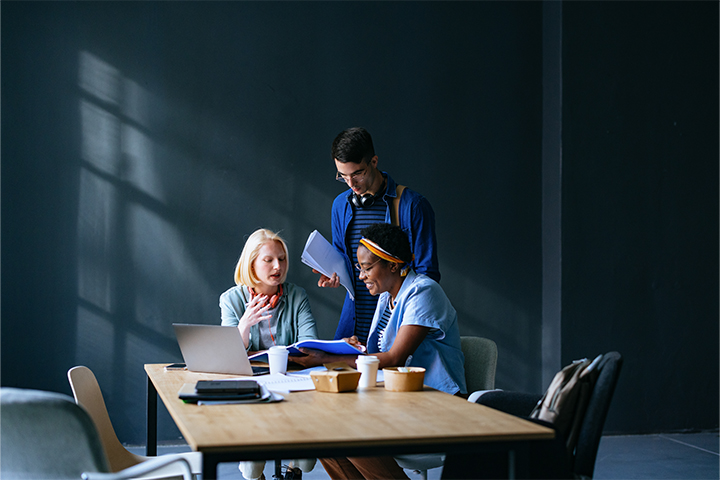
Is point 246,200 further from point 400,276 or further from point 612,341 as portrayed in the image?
point 612,341

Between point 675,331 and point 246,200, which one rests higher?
point 246,200

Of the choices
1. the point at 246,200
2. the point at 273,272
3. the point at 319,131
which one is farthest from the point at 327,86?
the point at 273,272

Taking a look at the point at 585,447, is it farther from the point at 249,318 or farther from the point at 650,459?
the point at 650,459

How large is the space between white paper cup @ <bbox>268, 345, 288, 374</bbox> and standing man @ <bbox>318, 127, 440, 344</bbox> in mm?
615


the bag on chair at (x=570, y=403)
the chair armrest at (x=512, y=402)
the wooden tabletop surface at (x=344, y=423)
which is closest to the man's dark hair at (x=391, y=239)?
the chair armrest at (x=512, y=402)

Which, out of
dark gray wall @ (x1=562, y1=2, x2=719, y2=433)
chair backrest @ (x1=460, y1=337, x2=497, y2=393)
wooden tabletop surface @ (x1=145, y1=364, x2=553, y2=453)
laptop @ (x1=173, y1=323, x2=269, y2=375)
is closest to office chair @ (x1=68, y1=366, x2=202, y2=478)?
laptop @ (x1=173, y1=323, x2=269, y2=375)

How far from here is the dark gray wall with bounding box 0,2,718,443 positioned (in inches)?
149

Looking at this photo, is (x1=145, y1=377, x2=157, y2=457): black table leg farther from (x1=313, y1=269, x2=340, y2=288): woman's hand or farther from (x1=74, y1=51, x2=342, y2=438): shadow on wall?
(x1=74, y1=51, x2=342, y2=438): shadow on wall

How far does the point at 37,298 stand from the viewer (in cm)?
375

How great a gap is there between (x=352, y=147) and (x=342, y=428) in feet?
4.69

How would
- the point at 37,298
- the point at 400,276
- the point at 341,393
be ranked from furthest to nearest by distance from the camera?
the point at 37,298 → the point at 400,276 → the point at 341,393

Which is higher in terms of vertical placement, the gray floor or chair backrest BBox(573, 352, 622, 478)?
chair backrest BBox(573, 352, 622, 478)

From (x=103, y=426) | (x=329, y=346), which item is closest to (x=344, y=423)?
(x=329, y=346)

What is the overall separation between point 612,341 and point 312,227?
217cm
